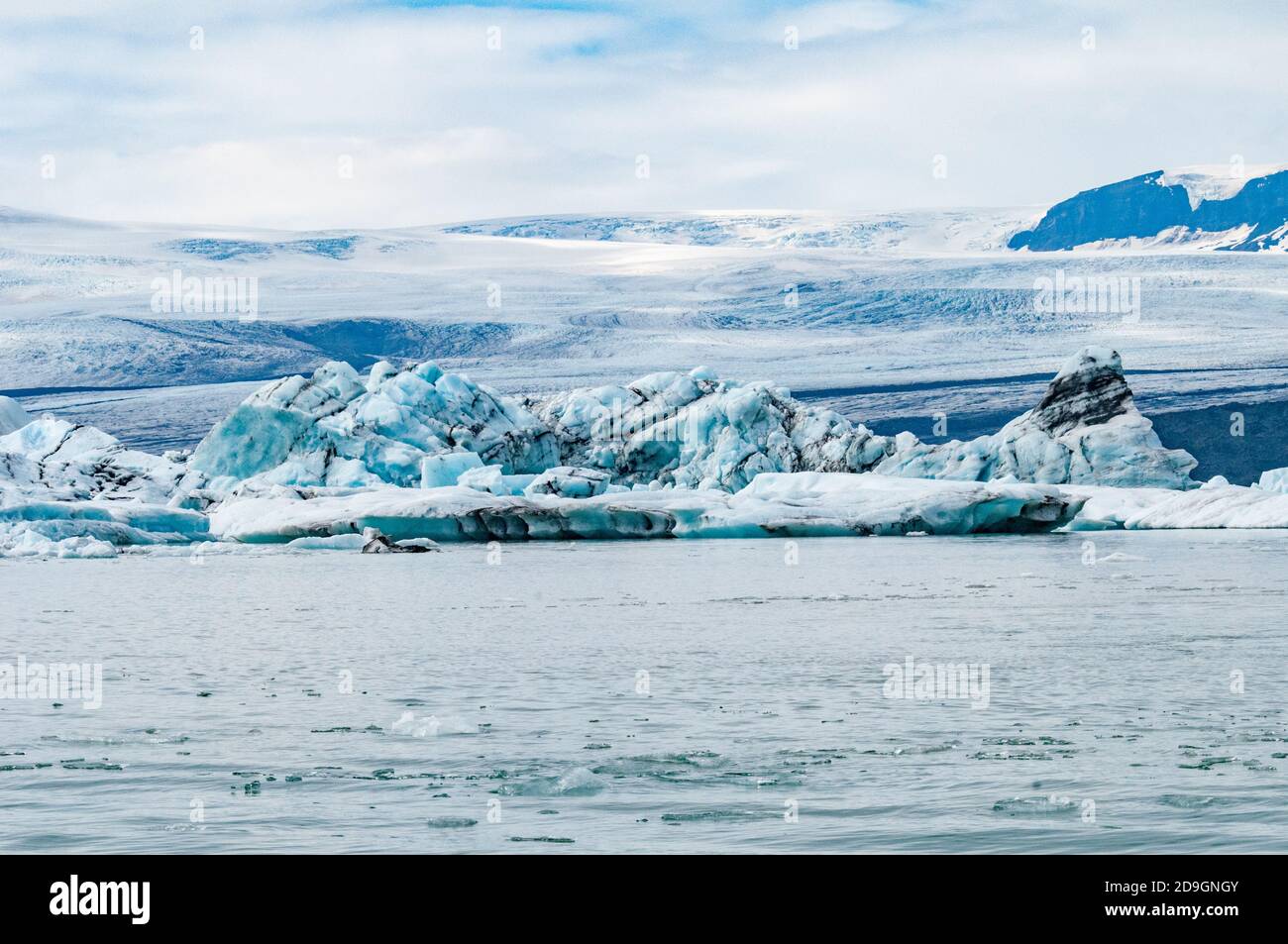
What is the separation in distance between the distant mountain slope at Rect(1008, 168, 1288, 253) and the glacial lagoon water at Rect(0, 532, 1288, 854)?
106 meters

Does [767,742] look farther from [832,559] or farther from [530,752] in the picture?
[832,559]

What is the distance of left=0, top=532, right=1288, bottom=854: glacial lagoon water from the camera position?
5.99 metres

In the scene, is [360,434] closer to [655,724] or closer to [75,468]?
[75,468]

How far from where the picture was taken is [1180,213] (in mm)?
124000

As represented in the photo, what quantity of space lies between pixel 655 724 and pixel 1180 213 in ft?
406

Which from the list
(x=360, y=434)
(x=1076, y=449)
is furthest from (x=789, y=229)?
(x=360, y=434)

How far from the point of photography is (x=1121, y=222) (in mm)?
122375

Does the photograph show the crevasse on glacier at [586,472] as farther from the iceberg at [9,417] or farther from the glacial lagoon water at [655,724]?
the glacial lagoon water at [655,724]

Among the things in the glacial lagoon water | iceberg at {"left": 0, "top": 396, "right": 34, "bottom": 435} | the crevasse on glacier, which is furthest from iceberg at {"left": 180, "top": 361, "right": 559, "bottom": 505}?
the glacial lagoon water

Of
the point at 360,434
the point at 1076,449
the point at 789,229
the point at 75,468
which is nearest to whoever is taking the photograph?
the point at 75,468

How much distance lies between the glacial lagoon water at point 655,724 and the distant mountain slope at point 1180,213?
105935 millimetres

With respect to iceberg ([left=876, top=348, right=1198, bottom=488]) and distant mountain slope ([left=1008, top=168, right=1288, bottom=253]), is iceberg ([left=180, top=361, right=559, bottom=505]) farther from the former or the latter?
distant mountain slope ([left=1008, top=168, right=1288, bottom=253])
